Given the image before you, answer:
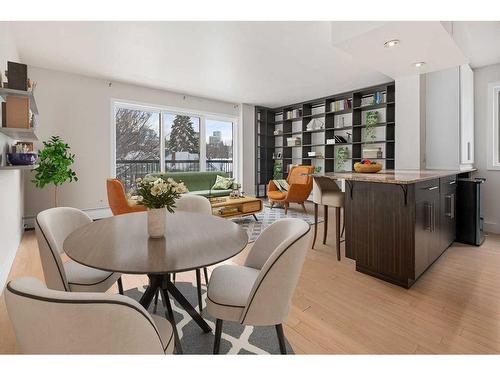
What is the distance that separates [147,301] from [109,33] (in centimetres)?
314

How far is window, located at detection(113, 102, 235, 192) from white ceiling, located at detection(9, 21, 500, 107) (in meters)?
0.79

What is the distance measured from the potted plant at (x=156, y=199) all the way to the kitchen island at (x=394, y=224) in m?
1.72

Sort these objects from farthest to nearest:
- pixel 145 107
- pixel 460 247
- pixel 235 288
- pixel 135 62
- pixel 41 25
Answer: pixel 145 107, pixel 135 62, pixel 460 247, pixel 41 25, pixel 235 288

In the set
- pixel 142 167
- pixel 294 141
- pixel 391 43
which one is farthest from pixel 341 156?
pixel 142 167

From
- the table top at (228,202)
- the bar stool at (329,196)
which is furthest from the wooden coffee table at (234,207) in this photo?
the bar stool at (329,196)

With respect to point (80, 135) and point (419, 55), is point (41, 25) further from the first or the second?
point (419, 55)

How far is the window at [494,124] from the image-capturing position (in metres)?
4.13

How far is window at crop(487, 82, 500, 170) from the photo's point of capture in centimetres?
413

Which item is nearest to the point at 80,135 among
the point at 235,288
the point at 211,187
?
the point at 211,187

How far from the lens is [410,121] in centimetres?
425

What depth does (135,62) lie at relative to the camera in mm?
4117

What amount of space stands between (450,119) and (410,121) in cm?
50

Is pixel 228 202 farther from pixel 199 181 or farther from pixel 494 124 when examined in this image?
pixel 494 124

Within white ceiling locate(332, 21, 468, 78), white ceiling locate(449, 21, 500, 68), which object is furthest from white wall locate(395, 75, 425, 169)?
white ceiling locate(449, 21, 500, 68)
